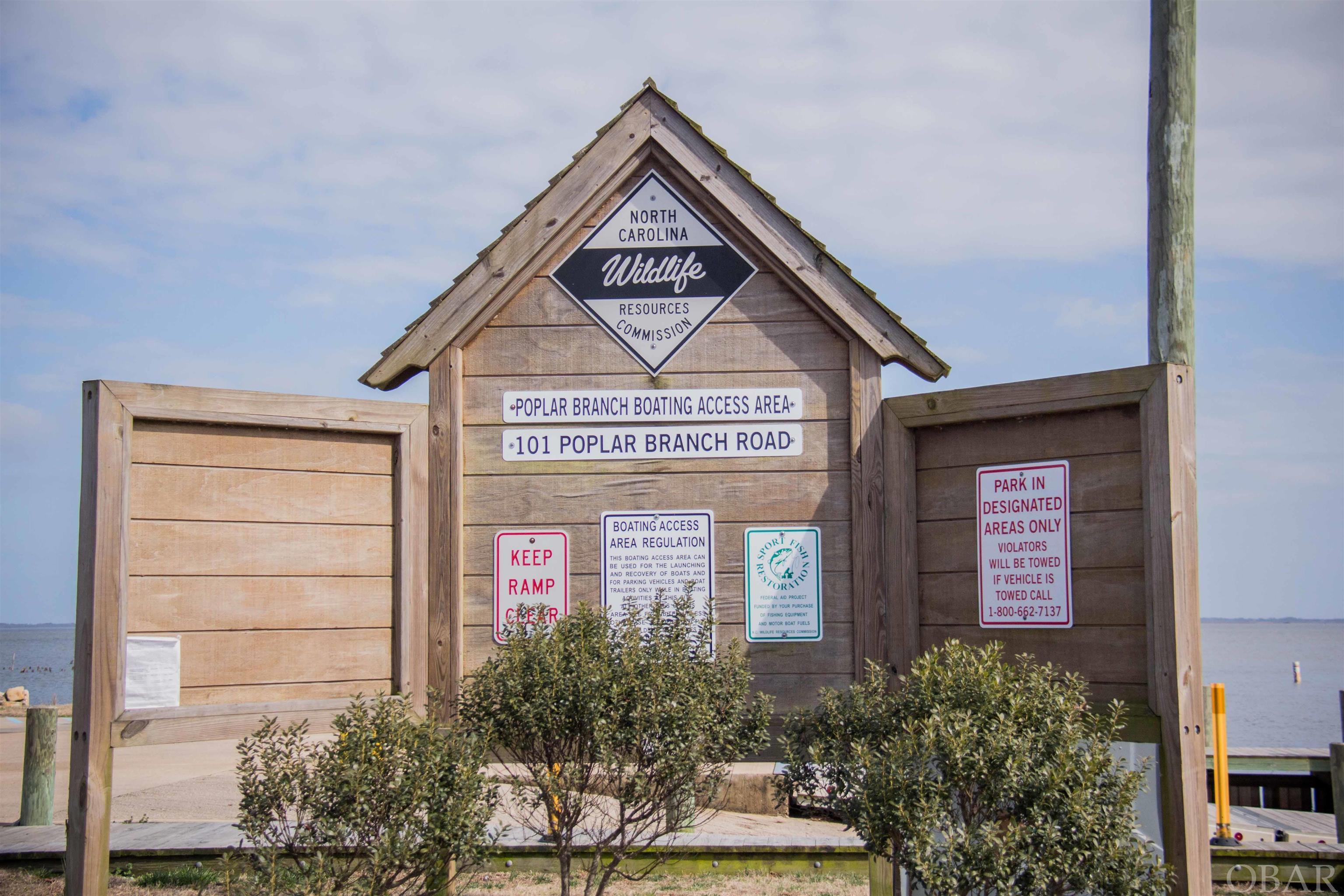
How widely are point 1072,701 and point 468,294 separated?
398 cm

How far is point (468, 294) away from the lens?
6.50m

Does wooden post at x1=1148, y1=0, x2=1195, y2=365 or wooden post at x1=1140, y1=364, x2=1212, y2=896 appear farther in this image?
wooden post at x1=1148, y1=0, x2=1195, y2=365

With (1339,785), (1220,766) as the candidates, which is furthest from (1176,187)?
(1339,785)

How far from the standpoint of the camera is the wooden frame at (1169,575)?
5.26 m

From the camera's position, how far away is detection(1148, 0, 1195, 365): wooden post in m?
9.01

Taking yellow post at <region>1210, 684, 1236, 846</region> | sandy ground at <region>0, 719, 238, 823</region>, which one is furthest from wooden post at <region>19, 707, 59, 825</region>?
yellow post at <region>1210, 684, 1236, 846</region>

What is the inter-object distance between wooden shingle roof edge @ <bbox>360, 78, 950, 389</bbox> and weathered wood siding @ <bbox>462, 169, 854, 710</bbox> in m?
0.13

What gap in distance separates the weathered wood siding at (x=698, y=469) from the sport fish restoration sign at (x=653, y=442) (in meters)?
0.05

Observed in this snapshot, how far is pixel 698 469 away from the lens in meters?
6.43

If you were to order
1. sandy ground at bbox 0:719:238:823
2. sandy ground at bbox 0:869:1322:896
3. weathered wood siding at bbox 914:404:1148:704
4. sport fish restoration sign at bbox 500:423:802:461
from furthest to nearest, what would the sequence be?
1. sandy ground at bbox 0:719:238:823
2. sandy ground at bbox 0:869:1322:896
3. sport fish restoration sign at bbox 500:423:802:461
4. weathered wood siding at bbox 914:404:1148:704

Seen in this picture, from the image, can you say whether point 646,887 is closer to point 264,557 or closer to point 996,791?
point 264,557

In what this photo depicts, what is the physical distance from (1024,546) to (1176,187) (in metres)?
4.64

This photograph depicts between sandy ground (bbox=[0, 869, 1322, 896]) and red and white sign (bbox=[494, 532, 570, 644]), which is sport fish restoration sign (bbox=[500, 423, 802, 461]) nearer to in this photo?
red and white sign (bbox=[494, 532, 570, 644])

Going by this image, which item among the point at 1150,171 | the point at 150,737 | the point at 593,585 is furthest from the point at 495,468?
the point at 1150,171
